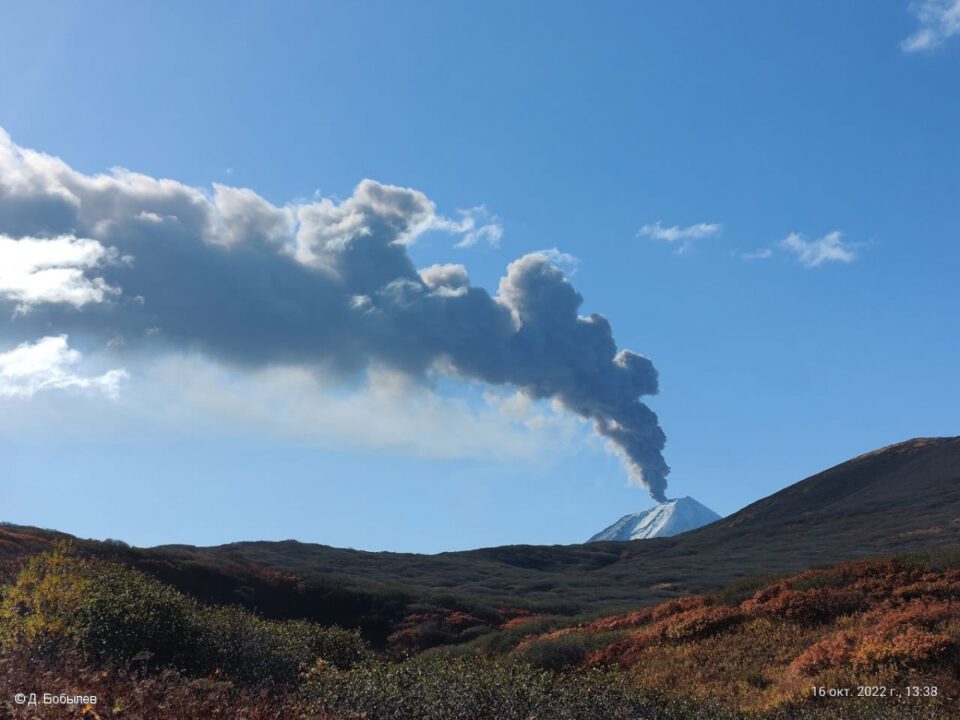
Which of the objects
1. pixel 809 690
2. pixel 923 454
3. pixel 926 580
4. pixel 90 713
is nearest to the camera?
pixel 90 713

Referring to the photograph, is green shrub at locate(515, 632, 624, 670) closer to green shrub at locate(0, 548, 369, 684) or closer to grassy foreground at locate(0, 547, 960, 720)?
grassy foreground at locate(0, 547, 960, 720)

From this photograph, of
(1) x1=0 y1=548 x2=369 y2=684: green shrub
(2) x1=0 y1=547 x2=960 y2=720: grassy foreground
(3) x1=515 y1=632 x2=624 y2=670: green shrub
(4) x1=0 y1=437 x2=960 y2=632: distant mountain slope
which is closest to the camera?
(2) x1=0 y1=547 x2=960 y2=720: grassy foreground

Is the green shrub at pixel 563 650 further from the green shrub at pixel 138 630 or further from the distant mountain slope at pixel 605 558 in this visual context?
the distant mountain slope at pixel 605 558

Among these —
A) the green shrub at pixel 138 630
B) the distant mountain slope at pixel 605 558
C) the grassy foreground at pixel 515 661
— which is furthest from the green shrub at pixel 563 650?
the distant mountain slope at pixel 605 558

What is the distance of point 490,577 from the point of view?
213 feet

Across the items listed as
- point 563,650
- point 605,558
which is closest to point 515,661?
point 563,650

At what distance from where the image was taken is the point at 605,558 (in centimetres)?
8362

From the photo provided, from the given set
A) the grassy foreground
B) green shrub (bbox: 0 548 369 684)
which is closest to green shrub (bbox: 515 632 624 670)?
the grassy foreground

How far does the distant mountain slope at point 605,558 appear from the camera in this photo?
41.2 metres

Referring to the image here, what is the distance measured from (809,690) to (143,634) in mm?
12629

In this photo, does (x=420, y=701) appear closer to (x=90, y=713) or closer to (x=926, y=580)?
(x=90, y=713)

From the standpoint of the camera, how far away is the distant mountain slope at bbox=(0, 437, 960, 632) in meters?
41.2

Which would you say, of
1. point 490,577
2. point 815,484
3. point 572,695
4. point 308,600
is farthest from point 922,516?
point 572,695

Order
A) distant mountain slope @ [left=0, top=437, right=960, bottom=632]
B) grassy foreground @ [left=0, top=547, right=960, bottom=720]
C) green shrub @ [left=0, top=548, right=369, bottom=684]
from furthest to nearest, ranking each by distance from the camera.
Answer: distant mountain slope @ [left=0, top=437, right=960, bottom=632] → green shrub @ [left=0, top=548, right=369, bottom=684] → grassy foreground @ [left=0, top=547, right=960, bottom=720]
